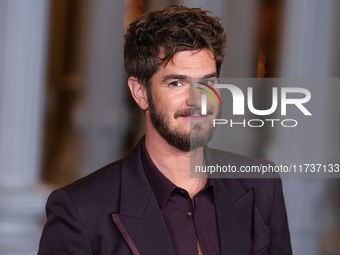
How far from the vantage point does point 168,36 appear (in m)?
1.59

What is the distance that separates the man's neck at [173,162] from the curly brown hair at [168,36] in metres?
0.20

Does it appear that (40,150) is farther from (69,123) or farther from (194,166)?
(194,166)

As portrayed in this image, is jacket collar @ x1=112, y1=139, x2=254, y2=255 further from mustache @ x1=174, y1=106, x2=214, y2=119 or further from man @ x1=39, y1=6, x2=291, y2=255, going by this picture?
mustache @ x1=174, y1=106, x2=214, y2=119

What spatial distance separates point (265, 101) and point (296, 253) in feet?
2.69

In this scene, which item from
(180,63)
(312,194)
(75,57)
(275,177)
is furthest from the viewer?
(75,57)

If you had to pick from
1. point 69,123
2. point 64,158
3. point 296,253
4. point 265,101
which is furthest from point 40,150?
point 296,253

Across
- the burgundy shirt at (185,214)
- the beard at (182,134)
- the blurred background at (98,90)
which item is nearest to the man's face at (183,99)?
the beard at (182,134)

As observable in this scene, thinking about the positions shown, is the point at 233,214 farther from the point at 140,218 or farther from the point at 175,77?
the point at 175,77

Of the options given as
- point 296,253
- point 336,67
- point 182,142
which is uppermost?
point 336,67

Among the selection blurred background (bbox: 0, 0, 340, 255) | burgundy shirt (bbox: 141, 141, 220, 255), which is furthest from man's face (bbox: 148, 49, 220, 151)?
blurred background (bbox: 0, 0, 340, 255)

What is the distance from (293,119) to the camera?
292cm

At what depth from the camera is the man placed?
1.49 meters

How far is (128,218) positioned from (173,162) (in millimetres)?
230

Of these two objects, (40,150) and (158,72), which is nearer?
(158,72)
